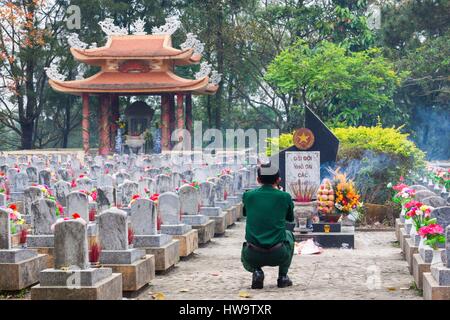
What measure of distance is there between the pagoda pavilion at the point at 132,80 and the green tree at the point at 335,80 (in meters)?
5.23

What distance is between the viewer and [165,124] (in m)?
46.7

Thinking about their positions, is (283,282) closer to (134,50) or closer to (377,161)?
(377,161)

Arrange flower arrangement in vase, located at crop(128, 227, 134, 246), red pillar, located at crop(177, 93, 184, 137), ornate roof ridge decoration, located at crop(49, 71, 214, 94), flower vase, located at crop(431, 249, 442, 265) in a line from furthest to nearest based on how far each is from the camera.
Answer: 1. red pillar, located at crop(177, 93, 184, 137)
2. ornate roof ridge decoration, located at crop(49, 71, 214, 94)
3. flower arrangement in vase, located at crop(128, 227, 134, 246)
4. flower vase, located at crop(431, 249, 442, 265)

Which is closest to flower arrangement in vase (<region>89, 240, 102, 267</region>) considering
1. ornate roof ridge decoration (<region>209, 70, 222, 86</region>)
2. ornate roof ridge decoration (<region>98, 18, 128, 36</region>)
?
ornate roof ridge decoration (<region>98, 18, 128, 36</region>)

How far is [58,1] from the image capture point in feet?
181

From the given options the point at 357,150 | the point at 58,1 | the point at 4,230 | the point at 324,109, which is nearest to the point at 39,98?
the point at 58,1

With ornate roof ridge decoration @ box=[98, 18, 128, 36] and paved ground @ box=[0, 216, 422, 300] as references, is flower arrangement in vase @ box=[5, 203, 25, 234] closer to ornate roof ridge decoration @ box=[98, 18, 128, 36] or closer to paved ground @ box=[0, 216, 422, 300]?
paved ground @ box=[0, 216, 422, 300]

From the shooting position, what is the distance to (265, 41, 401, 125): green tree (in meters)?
41.3

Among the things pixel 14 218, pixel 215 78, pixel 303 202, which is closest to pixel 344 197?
pixel 303 202

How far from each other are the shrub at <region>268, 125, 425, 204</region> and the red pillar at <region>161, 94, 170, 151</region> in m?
24.8

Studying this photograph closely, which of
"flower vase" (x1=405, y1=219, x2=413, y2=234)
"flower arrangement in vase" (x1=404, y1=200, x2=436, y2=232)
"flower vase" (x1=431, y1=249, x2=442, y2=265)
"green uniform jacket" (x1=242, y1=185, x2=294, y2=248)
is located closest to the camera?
"flower vase" (x1=431, y1=249, x2=442, y2=265)

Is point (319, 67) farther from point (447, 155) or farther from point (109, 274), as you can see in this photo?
point (109, 274)
